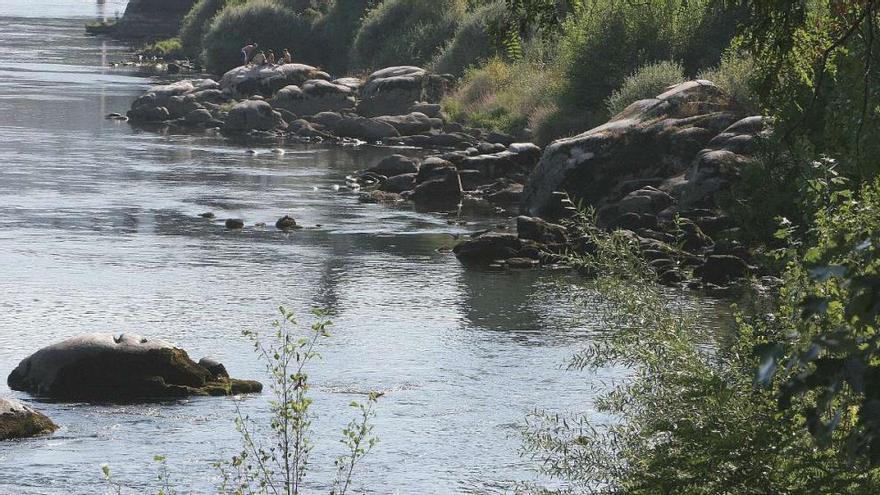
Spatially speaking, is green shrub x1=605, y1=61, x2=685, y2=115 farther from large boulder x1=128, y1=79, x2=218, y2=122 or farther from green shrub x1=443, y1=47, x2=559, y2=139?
large boulder x1=128, y1=79, x2=218, y2=122

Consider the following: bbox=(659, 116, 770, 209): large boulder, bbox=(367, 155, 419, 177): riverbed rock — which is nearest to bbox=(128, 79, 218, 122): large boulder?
bbox=(367, 155, 419, 177): riverbed rock

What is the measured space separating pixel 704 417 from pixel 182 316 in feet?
52.3

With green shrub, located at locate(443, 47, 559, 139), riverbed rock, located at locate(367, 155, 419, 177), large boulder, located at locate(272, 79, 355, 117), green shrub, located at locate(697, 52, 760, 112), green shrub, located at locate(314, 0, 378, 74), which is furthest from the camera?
green shrub, located at locate(314, 0, 378, 74)

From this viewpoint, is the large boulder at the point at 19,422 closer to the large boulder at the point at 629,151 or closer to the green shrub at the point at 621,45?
the large boulder at the point at 629,151

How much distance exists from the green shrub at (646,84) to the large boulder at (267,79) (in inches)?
889

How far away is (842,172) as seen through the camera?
800 inches

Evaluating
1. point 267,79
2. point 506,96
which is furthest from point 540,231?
point 267,79

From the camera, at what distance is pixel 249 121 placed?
5625cm

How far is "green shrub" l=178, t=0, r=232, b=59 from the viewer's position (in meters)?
93.8

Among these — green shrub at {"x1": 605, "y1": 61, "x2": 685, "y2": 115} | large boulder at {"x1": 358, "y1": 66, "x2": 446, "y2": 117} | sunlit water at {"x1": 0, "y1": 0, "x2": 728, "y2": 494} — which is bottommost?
sunlit water at {"x1": 0, "y1": 0, "x2": 728, "y2": 494}

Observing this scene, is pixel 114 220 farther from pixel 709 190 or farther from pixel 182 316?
pixel 709 190

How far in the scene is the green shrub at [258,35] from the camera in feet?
260

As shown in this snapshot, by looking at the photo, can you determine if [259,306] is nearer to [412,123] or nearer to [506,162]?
[506,162]

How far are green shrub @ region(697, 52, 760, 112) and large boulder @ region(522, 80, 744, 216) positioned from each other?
2.47 ft
